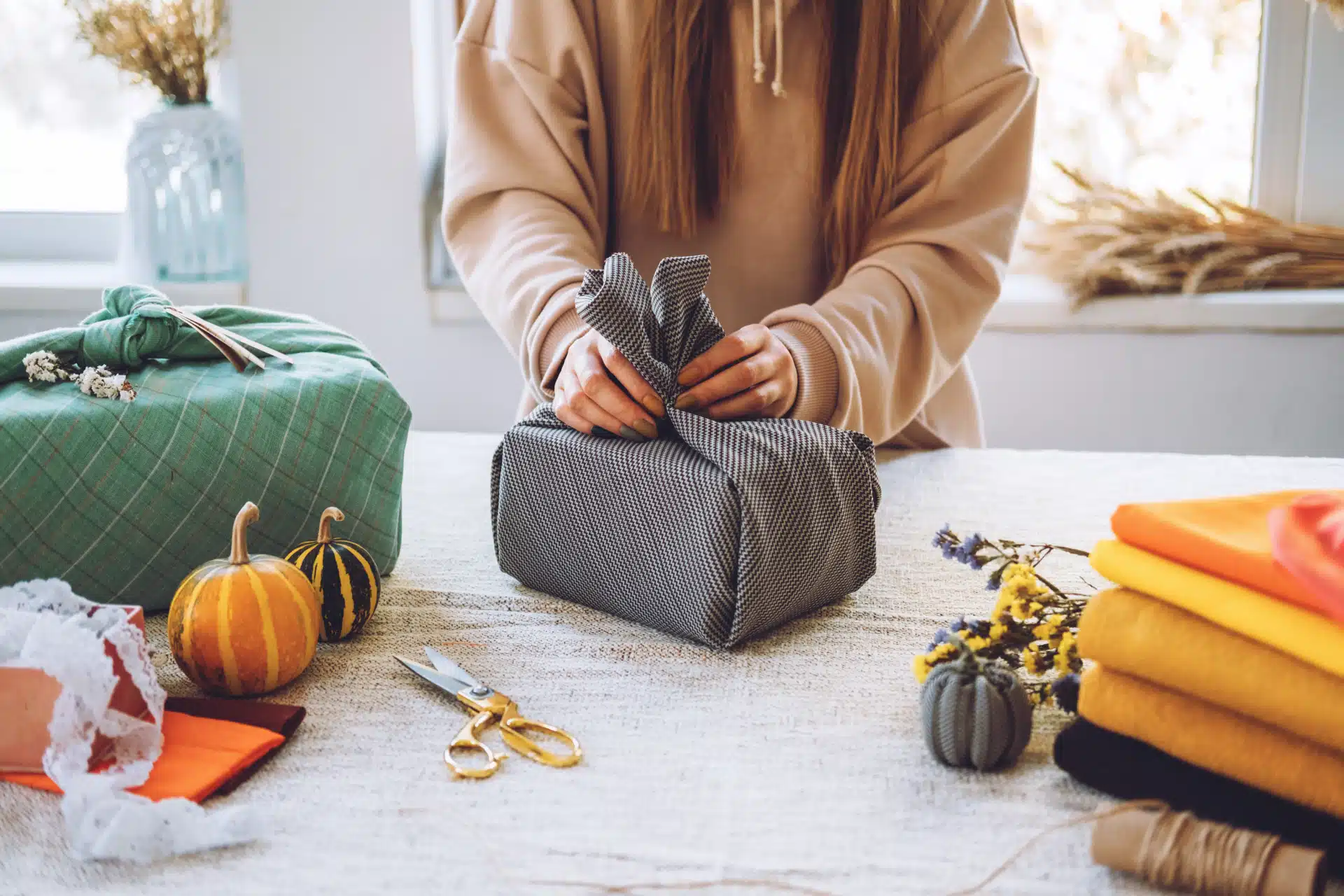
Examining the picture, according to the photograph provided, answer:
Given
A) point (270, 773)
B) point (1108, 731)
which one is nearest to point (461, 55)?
point (270, 773)

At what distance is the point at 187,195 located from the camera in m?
2.17

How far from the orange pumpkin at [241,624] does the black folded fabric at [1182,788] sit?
17.3 inches

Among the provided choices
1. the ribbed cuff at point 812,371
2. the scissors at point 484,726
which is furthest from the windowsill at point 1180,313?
the scissors at point 484,726

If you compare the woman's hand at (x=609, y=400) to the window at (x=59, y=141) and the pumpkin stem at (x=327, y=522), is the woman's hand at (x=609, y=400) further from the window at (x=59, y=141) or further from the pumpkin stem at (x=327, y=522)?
the window at (x=59, y=141)

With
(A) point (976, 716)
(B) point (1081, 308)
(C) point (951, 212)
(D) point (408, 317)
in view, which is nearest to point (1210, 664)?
(A) point (976, 716)

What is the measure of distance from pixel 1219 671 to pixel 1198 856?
0.08 meters

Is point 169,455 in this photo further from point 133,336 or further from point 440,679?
point 440,679

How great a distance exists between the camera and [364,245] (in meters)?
2.14

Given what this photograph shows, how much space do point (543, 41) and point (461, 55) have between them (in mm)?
93

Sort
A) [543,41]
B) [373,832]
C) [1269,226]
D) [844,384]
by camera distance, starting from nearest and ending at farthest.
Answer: [373,832], [844,384], [543,41], [1269,226]

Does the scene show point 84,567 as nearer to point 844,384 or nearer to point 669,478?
point 669,478

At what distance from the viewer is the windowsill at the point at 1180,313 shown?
1.93 meters

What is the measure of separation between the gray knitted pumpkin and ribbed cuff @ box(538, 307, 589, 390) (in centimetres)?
50

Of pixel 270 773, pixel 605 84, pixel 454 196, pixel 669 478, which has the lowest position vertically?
pixel 270 773
